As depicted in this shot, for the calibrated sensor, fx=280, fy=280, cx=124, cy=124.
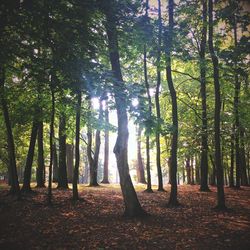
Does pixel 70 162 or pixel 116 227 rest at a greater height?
pixel 70 162

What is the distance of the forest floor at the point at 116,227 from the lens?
808 centimetres

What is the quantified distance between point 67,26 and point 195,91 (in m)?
17.8

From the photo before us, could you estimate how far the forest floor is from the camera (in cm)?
808

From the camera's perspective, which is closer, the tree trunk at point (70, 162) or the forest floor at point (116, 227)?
the forest floor at point (116, 227)

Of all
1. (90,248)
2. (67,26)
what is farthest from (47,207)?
(67,26)

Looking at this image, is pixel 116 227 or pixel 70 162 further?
pixel 70 162

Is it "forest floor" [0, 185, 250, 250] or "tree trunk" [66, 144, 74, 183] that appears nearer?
"forest floor" [0, 185, 250, 250]

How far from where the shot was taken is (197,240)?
8.22m

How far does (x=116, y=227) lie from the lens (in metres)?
9.80

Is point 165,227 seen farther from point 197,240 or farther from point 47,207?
point 47,207

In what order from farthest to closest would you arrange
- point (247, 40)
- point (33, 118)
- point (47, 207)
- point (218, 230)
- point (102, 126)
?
point (102, 126) → point (33, 118) → point (47, 207) → point (218, 230) → point (247, 40)

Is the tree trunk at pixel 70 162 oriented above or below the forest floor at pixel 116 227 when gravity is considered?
above

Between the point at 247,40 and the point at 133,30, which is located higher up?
the point at 133,30

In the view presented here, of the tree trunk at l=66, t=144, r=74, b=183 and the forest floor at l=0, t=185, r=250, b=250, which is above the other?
the tree trunk at l=66, t=144, r=74, b=183
